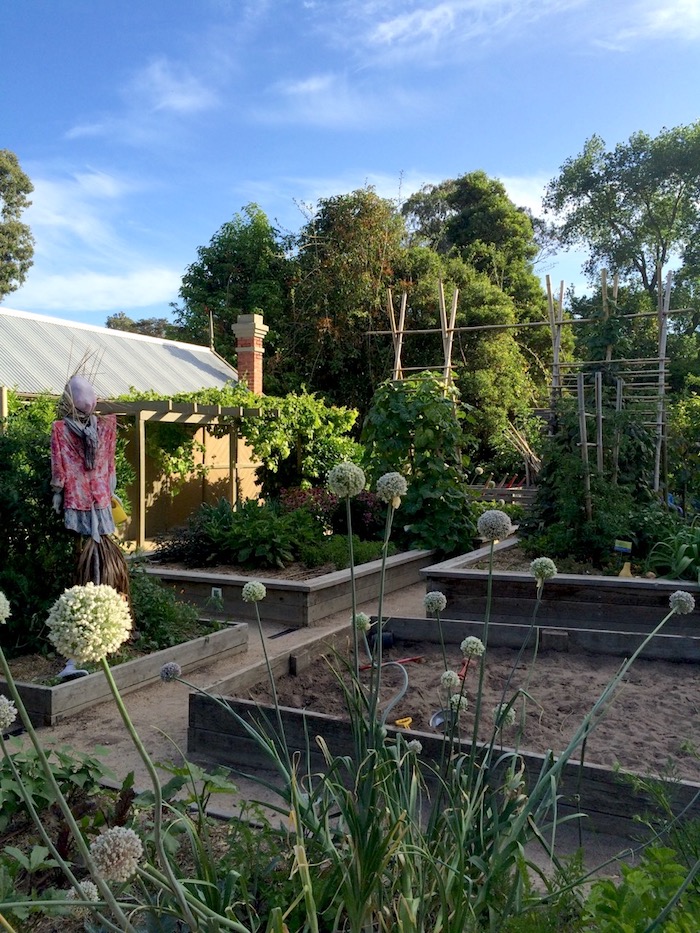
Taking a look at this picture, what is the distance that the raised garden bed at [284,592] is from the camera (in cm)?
632

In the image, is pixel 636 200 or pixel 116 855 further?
pixel 636 200

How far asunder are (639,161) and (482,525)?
26239mm

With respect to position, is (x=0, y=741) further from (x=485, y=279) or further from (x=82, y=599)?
(x=485, y=279)

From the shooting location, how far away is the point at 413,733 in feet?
10.2

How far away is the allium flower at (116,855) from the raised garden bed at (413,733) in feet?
3.55

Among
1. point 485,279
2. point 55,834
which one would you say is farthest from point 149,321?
point 55,834

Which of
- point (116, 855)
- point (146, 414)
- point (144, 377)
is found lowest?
point (116, 855)

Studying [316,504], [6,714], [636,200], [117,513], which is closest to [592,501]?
[316,504]

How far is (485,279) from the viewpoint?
68.8ft

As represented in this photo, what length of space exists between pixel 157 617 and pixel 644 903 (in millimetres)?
4300

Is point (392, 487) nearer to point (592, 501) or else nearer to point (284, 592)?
→ point (284, 592)

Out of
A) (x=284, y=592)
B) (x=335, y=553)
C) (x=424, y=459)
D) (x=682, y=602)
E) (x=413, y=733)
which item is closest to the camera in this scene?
(x=682, y=602)

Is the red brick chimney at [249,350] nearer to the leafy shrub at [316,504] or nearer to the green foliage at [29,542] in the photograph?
the leafy shrub at [316,504]

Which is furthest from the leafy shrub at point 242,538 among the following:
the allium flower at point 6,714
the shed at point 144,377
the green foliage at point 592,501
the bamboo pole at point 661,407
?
the allium flower at point 6,714
